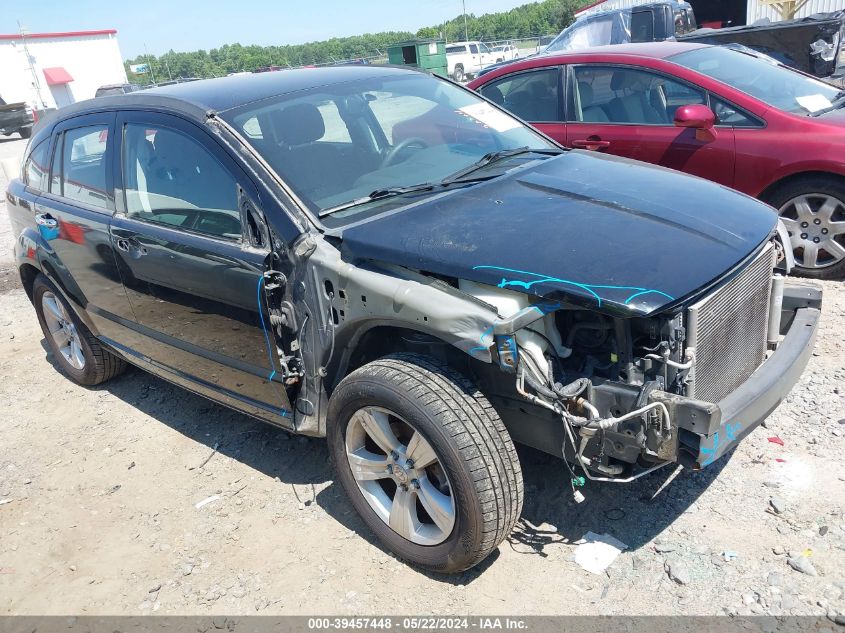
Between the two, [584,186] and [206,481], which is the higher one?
[584,186]

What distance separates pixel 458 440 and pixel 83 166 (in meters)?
3.02

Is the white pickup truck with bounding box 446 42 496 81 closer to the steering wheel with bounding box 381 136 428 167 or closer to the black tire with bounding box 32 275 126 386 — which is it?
the black tire with bounding box 32 275 126 386

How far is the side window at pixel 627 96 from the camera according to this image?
18.0 feet

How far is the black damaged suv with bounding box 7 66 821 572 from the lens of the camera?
2.43 metres

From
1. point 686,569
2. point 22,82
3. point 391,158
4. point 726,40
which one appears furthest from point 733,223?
point 22,82

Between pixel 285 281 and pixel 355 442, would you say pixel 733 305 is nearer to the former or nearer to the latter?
pixel 355 442

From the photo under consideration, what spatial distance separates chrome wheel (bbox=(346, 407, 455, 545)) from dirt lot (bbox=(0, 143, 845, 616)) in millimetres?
220

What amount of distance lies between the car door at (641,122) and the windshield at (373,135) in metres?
1.79

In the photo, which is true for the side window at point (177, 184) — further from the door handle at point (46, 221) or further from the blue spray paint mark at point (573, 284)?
the blue spray paint mark at point (573, 284)

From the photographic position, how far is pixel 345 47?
2894 inches

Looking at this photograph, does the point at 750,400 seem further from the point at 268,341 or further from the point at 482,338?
the point at 268,341

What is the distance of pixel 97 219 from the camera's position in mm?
3914

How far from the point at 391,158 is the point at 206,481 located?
1.96m

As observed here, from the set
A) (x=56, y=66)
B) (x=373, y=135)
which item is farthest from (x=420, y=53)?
(x=56, y=66)
